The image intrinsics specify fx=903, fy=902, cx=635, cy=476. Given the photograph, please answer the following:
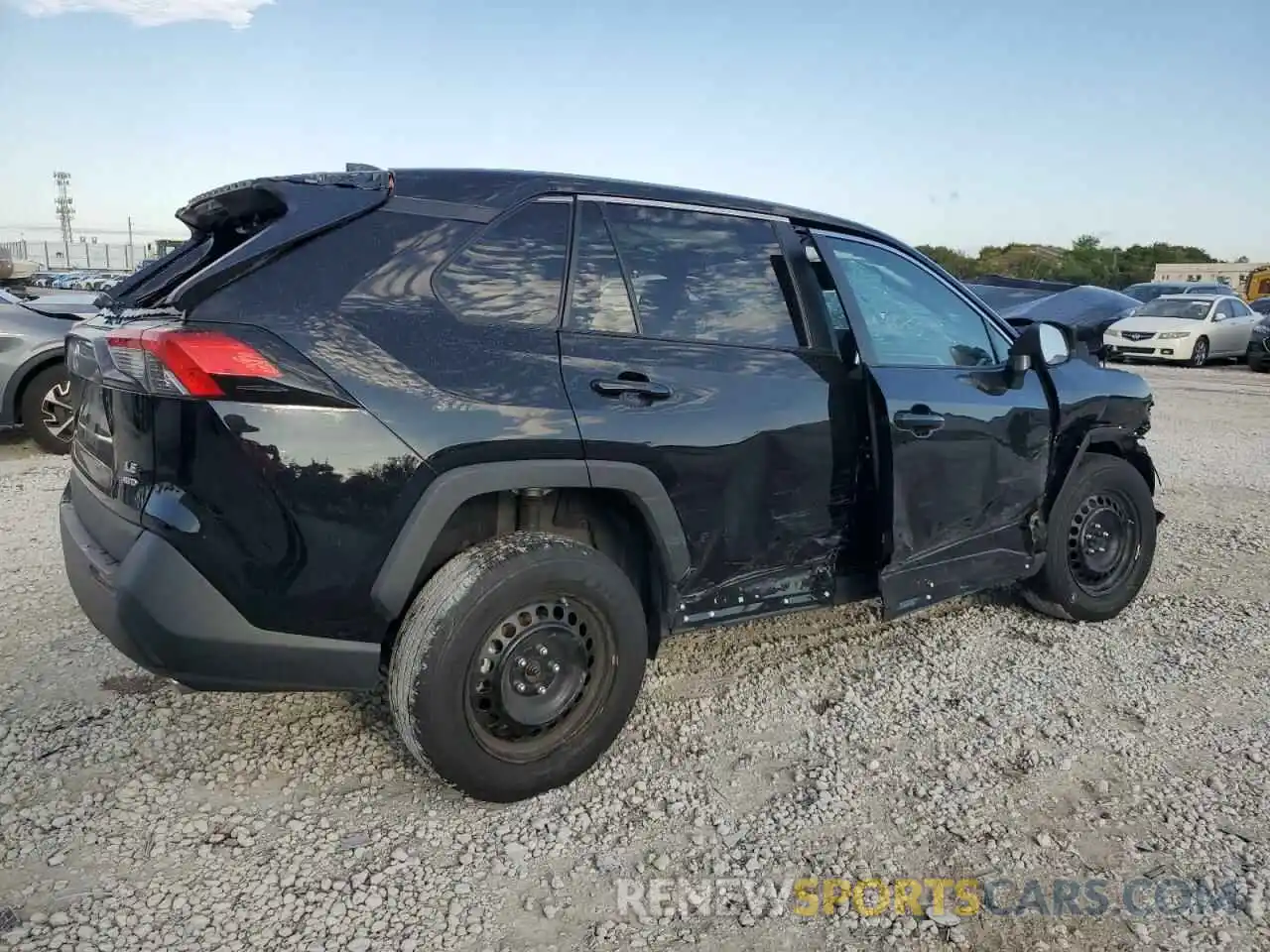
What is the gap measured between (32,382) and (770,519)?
22.6 ft

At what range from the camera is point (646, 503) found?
2.88m

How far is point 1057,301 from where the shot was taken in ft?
59.1

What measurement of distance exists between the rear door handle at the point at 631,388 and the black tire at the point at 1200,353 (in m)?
18.8

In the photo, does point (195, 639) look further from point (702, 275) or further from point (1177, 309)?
point (1177, 309)

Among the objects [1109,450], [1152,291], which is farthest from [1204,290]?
[1109,450]

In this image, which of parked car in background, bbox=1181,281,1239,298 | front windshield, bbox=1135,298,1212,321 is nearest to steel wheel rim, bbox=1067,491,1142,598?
front windshield, bbox=1135,298,1212,321

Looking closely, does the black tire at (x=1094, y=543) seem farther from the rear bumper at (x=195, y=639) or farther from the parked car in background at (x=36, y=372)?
the parked car in background at (x=36, y=372)

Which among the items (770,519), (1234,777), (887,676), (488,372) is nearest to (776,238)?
(770,519)

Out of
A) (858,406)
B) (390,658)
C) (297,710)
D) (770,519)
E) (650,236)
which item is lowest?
(297,710)

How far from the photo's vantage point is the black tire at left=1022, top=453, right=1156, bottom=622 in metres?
4.21

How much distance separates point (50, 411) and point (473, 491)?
260 inches

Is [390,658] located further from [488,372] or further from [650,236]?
[650,236]

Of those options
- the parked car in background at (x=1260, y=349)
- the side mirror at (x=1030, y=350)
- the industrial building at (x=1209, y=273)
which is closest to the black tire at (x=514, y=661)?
the side mirror at (x=1030, y=350)

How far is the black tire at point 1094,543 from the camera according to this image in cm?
421
